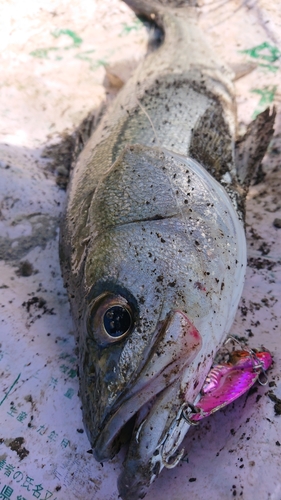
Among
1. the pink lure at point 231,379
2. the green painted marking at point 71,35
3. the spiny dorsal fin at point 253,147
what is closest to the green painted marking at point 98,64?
the green painted marking at point 71,35

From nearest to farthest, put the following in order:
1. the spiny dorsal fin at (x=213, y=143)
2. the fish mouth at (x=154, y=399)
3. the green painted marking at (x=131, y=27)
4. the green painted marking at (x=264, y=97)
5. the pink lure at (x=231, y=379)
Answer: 1. the fish mouth at (x=154, y=399)
2. the pink lure at (x=231, y=379)
3. the spiny dorsal fin at (x=213, y=143)
4. the green painted marking at (x=264, y=97)
5. the green painted marking at (x=131, y=27)

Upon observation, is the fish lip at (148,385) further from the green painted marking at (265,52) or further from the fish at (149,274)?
the green painted marking at (265,52)

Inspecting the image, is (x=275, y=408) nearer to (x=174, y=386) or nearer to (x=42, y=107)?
(x=174, y=386)

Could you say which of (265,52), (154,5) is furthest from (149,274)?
(154,5)

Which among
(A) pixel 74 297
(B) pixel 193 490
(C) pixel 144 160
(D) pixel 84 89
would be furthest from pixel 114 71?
(B) pixel 193 490

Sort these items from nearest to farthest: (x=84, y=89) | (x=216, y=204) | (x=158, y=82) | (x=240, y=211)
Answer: (x=216, y=204)
(x=240, y=211)
(x=158, y=82)
(x=84, y=89)
